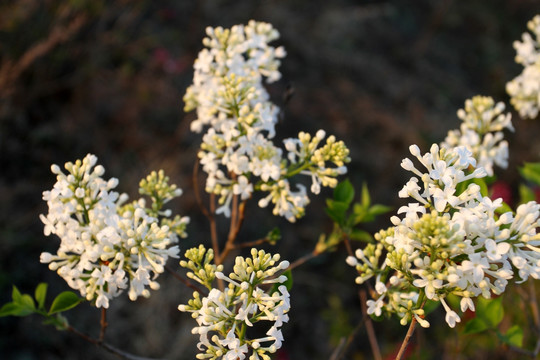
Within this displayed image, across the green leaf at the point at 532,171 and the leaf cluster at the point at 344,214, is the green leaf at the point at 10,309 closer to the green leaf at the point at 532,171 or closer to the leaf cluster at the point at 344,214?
the leaf cluster at the point at 344,214

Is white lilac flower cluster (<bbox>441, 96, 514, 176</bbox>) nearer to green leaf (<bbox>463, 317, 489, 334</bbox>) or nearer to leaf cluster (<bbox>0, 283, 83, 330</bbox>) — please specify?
green leaf (<bbox>463, 317, 489, 334</bbox>)

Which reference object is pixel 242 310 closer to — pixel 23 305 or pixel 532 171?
pixel 23 305


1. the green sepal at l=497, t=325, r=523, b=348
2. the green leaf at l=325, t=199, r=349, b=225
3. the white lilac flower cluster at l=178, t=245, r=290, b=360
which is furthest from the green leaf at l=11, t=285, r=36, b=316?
the green sepal at l=497, t=325, r=523, b=348

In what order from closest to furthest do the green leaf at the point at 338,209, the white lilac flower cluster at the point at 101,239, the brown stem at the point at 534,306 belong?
1. the white lilac flower cluster at the point at 101,239
2. the green leaf at the point at 338,209
3. the brown stem at the point at 534,306

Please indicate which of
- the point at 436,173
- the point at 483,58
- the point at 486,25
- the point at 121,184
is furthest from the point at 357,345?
the point at 486,25

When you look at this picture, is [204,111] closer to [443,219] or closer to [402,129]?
[443,219]

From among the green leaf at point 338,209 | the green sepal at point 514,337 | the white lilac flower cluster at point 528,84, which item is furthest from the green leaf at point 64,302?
the white lilac flower cluster at point 528,84
